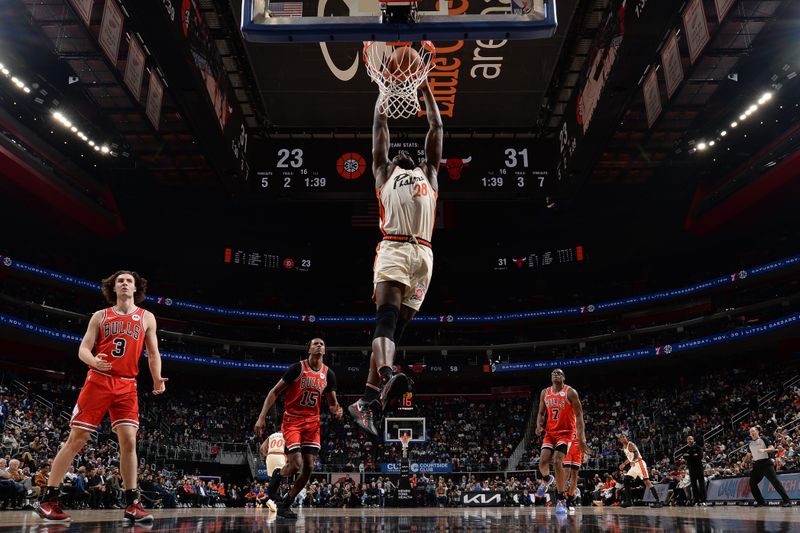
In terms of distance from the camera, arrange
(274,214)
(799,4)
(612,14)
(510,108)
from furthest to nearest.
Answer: (274,214) → (799,4) → (510,108) → (612,14)

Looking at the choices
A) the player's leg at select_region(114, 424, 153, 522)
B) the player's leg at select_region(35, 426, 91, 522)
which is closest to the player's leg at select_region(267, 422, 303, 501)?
the player's leg at select_region(114, 424, 153, 522)

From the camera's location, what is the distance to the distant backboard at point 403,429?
29.8 metres

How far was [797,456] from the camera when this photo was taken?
14.8 metres

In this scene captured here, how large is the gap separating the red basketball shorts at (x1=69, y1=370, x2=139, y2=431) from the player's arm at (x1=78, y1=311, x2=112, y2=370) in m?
0.13

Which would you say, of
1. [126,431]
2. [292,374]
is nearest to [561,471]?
[292,374]

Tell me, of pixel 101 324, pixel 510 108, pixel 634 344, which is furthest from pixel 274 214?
pixel 101 324

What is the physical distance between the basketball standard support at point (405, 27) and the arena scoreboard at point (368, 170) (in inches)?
212

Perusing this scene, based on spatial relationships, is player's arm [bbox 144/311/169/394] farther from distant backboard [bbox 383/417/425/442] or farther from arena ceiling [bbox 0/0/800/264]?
distant backboard [bbox 383/417/425/442]

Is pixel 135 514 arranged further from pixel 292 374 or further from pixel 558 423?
pixel 558 423

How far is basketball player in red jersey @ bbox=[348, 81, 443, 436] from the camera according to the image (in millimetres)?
4727

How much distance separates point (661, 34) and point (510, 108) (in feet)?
11.8

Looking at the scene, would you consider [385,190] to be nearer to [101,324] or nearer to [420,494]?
[101,324]

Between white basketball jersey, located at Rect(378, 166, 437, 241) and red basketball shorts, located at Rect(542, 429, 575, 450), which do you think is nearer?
white basketball jersey, located at Rect(378, 166, 437, 241)

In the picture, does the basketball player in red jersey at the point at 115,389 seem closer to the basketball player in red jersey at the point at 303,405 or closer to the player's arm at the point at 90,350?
the player's arm at the point at 90,350
